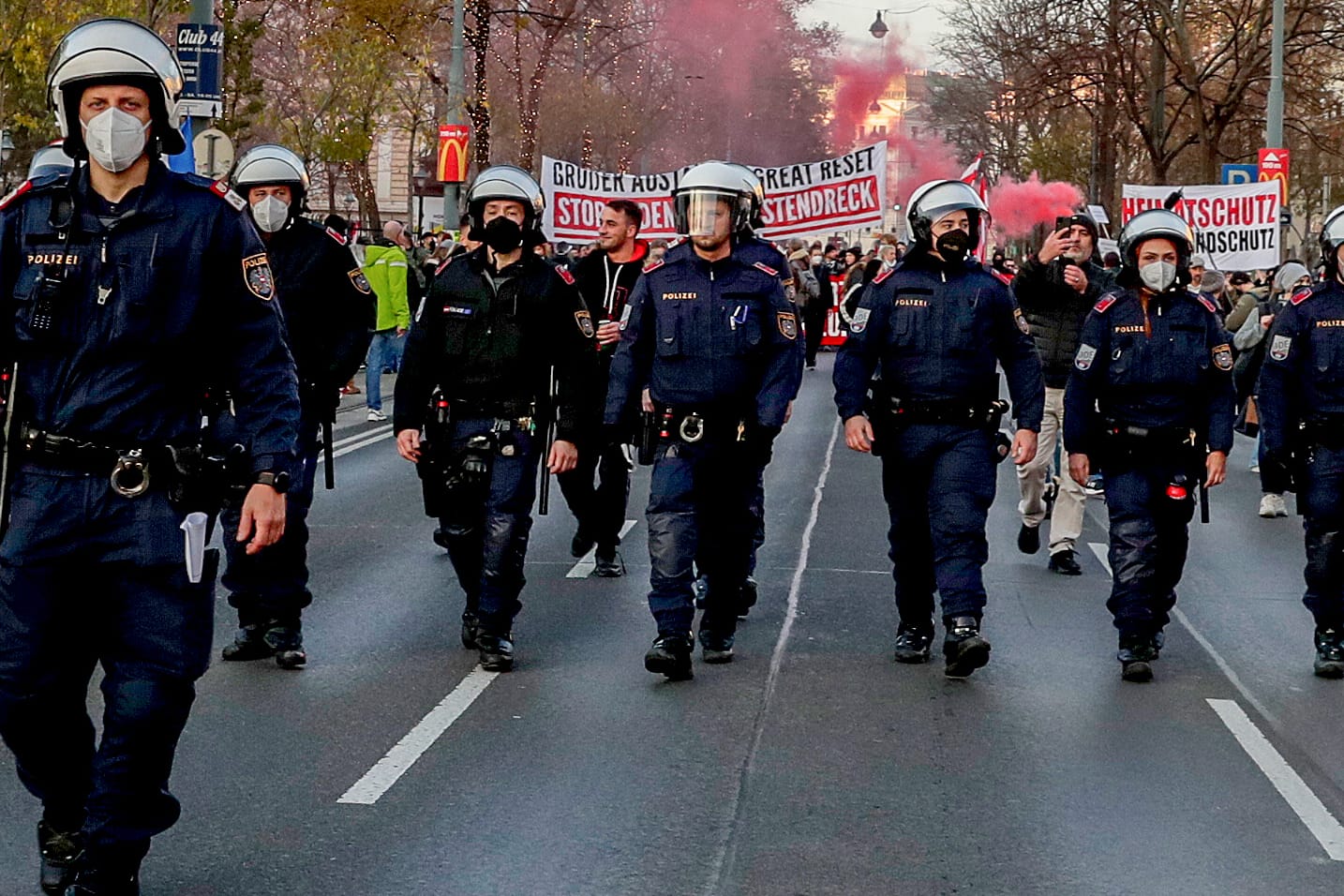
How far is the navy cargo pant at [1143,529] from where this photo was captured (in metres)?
8.38

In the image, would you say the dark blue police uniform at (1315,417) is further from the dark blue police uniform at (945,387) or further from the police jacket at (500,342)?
the police jacket at (500,342)

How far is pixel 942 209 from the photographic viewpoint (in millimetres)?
8211

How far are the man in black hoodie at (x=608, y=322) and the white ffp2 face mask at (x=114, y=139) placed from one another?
19.9 ft

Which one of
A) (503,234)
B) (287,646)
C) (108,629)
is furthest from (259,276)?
(287,646)

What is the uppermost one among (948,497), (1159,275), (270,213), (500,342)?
(270,213)

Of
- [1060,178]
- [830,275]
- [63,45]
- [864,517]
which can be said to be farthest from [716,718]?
[1060,178]

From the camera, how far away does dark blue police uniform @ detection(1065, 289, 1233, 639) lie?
8367mm

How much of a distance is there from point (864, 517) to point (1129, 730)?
248 inches

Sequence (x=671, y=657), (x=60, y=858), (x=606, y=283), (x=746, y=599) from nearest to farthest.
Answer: (x=60, y=858) < (x=671, y=657) < (x=746, y=599) < (x=606, y=283)

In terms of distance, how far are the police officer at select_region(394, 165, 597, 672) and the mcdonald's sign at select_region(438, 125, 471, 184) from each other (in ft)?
66.7

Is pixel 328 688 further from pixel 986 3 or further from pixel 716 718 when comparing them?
pixel 986 3

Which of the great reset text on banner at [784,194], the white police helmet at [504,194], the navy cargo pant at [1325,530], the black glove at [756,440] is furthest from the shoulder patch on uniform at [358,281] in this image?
the great reset text on banner at [784,194]

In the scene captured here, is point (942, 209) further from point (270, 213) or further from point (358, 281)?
point (270, 213)

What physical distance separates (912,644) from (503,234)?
2.34 metres
